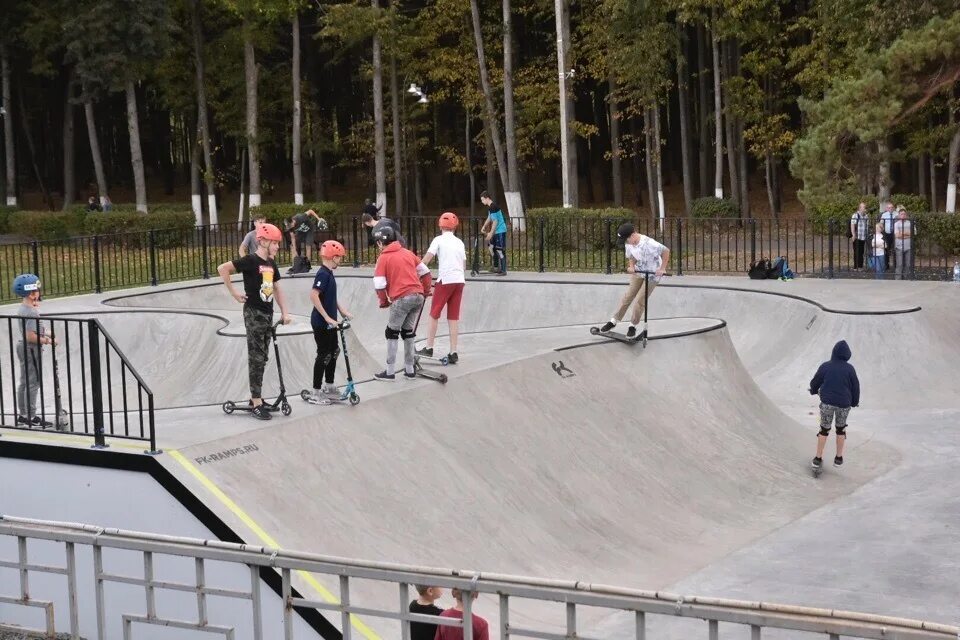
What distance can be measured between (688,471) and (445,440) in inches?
125

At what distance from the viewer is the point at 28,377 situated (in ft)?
34.0

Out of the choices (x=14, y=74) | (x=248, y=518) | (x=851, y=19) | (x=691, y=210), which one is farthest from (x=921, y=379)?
(x=14, y=74)

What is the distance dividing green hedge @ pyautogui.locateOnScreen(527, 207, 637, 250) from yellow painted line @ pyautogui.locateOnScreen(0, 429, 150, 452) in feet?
60.5

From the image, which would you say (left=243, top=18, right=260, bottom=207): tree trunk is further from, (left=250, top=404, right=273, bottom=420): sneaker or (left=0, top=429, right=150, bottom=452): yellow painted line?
(left=0, top=429, right=150, bottom=452): yellow painted line

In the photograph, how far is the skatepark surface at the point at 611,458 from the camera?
970 centimetres

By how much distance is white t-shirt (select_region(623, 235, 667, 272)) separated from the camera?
1386 centimetres

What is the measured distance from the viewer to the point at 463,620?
5.98 meters

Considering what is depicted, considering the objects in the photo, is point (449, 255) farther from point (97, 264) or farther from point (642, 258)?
point (97, 264)

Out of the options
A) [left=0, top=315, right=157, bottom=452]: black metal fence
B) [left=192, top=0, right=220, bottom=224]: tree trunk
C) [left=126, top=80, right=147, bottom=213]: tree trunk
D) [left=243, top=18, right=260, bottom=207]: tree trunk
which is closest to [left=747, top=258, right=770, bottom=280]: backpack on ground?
[left=0, top=315, right=157, bottom=452]: black metal fence

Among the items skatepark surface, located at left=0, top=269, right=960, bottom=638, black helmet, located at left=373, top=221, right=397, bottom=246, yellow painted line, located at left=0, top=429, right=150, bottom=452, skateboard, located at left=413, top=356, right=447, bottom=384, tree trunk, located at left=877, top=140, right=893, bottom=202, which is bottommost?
skatepark surface, located at left=0, top=269, right=960, bottom=638

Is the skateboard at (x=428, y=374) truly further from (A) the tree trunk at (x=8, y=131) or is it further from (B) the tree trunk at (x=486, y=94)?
(A) the tree trunk at (x=8, y=131)

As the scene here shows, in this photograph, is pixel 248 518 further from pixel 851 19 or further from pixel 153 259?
pixel 851 19

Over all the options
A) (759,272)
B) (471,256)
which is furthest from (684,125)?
(759,272)

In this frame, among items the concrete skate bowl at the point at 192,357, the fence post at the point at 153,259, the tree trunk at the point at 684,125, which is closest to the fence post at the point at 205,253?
the fence post at the point at 153,259
